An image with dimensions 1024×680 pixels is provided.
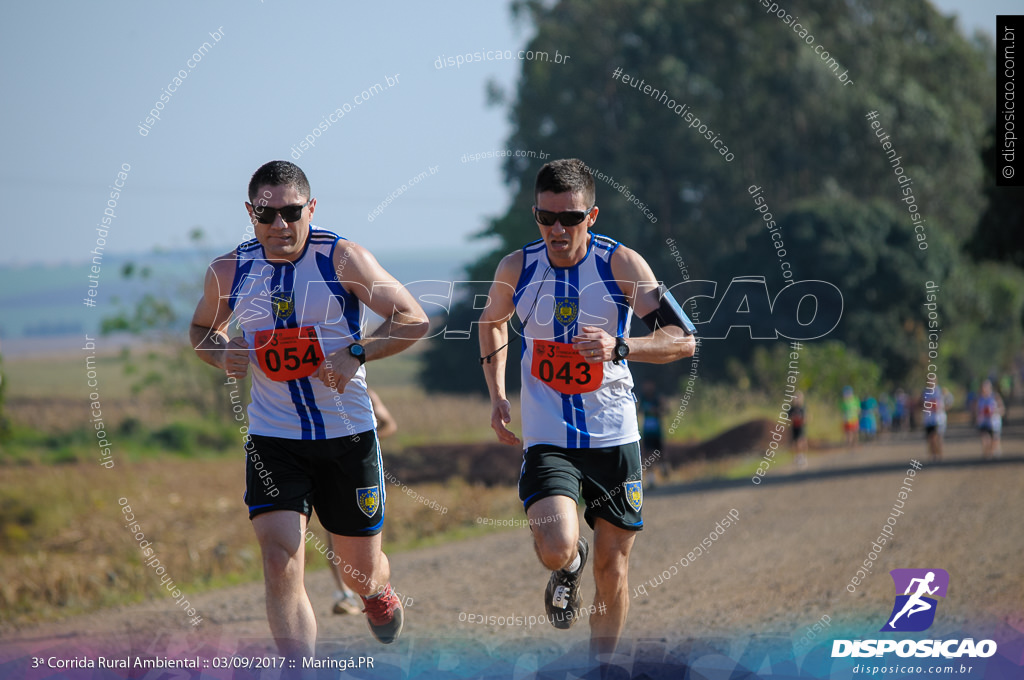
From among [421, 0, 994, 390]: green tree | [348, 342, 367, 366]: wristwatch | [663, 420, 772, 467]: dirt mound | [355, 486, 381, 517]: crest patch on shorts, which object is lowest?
[663, 420, 772, 467]: dirt mound

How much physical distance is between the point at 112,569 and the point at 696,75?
33343mm

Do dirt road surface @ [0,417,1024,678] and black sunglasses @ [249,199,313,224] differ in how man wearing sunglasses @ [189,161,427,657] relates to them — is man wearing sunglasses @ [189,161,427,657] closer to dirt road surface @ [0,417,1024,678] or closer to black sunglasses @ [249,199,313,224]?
black sunglasses @ [249,199,313,224]

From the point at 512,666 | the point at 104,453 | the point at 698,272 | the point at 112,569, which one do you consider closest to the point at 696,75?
the point at 698,272

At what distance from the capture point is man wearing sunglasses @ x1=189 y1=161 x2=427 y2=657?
458 centimetres

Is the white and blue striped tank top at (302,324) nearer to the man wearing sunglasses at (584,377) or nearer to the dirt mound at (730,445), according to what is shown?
the man wearing sunglasses at (584,377)

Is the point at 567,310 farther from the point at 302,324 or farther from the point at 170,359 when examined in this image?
the point at 170,359

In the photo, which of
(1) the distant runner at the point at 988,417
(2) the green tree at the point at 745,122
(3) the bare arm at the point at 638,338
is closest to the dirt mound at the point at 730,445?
(1) the distant runner at the point at 988,417

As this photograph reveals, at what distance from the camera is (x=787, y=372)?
89.7 feet

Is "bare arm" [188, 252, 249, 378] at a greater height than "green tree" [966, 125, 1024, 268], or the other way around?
"green tree" [966, 125, 1024, 268]

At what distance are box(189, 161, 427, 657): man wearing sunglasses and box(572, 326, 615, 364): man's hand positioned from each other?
0.82 metres

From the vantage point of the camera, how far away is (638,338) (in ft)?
15.1

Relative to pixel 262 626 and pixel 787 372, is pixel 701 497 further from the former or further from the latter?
pixel 787 372

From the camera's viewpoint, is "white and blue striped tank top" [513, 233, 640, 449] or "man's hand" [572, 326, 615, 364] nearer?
"man's hand" [572, 326, 615, 364]

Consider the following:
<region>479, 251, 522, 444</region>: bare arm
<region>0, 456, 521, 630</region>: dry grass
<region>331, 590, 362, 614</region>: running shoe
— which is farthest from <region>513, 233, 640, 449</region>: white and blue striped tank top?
<region>0, 456, 521, 630</region>: dry grass
